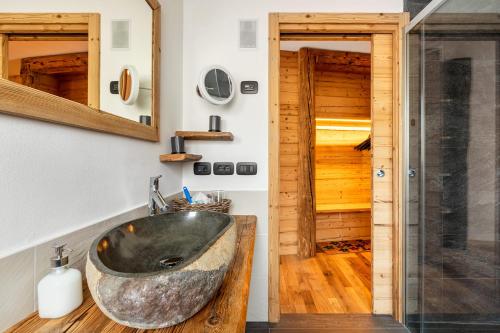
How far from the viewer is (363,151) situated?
3.69m

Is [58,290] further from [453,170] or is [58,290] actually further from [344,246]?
[344,246]

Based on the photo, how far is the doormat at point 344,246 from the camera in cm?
315

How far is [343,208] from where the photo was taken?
338 centimetres

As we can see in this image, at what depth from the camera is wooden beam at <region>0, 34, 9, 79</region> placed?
522mm

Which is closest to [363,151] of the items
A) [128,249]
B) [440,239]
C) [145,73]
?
[440,239]

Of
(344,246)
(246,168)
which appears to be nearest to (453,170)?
(246,168)

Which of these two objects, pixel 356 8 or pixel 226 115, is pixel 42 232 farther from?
pixel 356 8

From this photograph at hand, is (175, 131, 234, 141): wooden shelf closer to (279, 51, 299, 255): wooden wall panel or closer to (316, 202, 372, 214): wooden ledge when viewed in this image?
(279, 51, 299, 255): wooden wall panel

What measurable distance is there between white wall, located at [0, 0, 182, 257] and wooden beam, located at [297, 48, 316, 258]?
2.08 m

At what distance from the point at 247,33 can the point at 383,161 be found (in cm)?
131

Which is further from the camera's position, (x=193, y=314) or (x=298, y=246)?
(x=298, y=246)

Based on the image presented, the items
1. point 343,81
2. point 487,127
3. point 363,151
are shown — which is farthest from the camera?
point 363,151

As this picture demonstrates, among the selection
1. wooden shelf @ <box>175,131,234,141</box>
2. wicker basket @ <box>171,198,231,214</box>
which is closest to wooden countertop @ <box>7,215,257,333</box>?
wicker basket @ <box>171,198,231,214</box>

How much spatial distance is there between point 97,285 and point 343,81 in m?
3.53
